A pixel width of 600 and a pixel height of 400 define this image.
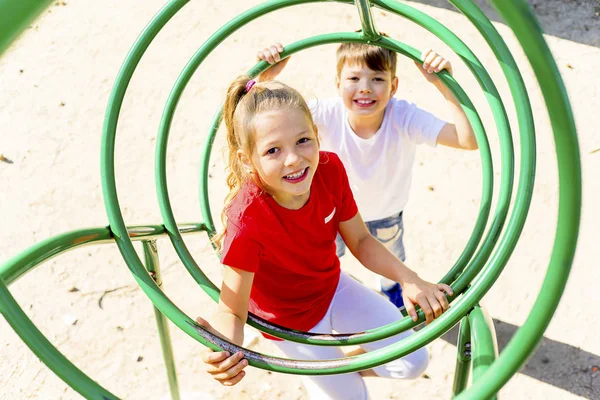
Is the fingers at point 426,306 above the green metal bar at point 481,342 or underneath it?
above

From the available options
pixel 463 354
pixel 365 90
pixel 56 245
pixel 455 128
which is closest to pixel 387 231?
pixel 455 128

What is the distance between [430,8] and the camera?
13.6 ft

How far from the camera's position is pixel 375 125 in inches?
87.8

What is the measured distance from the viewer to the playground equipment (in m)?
0.94

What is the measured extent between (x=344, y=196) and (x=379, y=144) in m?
0.36

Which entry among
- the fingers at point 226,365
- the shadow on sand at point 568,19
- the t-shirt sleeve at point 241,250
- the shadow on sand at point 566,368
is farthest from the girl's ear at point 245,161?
the shadow on sand at point 568,19

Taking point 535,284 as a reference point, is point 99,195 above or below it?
above

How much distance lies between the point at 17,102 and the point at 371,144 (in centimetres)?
242

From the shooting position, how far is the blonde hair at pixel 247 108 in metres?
1.67

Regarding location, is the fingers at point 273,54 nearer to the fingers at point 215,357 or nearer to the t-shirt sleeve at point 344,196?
the t-shirt sleeve at point 344,196

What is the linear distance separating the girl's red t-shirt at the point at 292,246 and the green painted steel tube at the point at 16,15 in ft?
3.45

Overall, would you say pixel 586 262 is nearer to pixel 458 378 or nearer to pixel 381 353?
pixel 458 378

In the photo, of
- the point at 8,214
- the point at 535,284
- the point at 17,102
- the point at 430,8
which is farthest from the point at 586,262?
the point at 17,102

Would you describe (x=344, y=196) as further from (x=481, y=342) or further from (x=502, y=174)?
(x=481, y=342)
